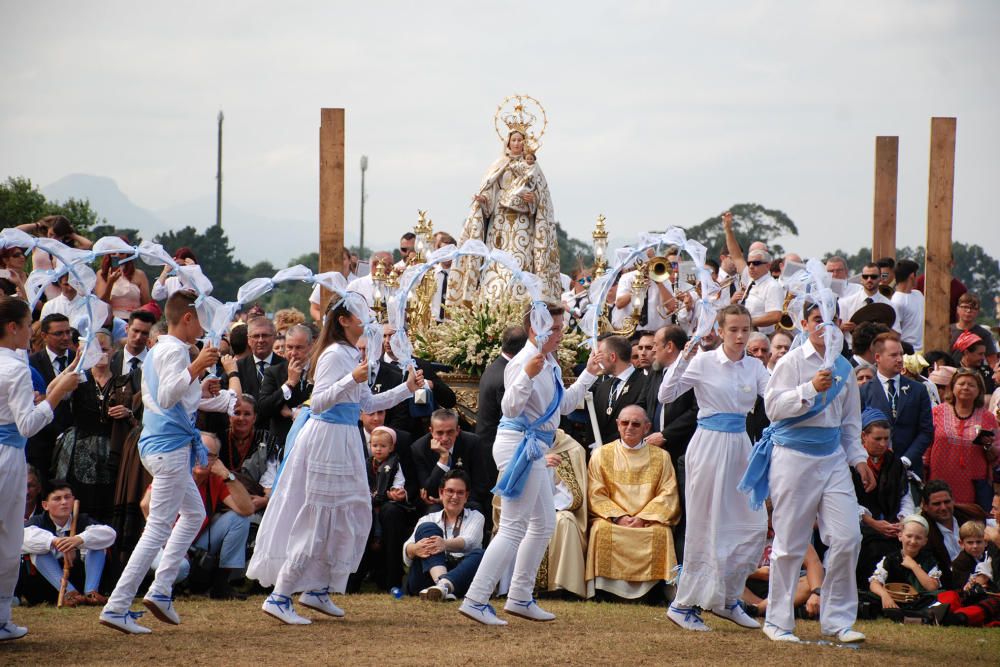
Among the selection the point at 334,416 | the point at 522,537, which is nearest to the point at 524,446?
the point at 522,537

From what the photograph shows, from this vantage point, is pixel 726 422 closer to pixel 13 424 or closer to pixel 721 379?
pixel 721 379

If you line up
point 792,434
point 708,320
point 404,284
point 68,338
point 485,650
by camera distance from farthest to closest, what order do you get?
1. point 68,338
2. point 404,284
3. point 708,320
4. point 792,434
5. point 485,650

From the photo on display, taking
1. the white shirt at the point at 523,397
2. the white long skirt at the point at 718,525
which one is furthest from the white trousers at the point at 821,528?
the white shirt at the point at 523,397

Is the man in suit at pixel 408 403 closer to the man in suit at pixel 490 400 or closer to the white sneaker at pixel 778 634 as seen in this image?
the man in suit at pixel 490 400

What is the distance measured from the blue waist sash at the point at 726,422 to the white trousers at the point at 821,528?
2.00ft

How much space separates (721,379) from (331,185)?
6.07 meters

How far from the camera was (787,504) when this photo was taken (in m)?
8.50

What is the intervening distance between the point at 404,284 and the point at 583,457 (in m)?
2.34

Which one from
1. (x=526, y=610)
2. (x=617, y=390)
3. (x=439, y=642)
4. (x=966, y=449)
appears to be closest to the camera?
(x=439, y=642)

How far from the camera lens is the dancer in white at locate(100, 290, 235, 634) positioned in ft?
27.3

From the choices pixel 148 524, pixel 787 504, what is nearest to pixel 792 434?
pixel 787 504

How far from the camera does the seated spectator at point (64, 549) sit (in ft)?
32.3

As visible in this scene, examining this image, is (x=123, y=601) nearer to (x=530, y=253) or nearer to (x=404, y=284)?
(x=404, y=284)

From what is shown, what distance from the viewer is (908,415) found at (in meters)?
11.2
